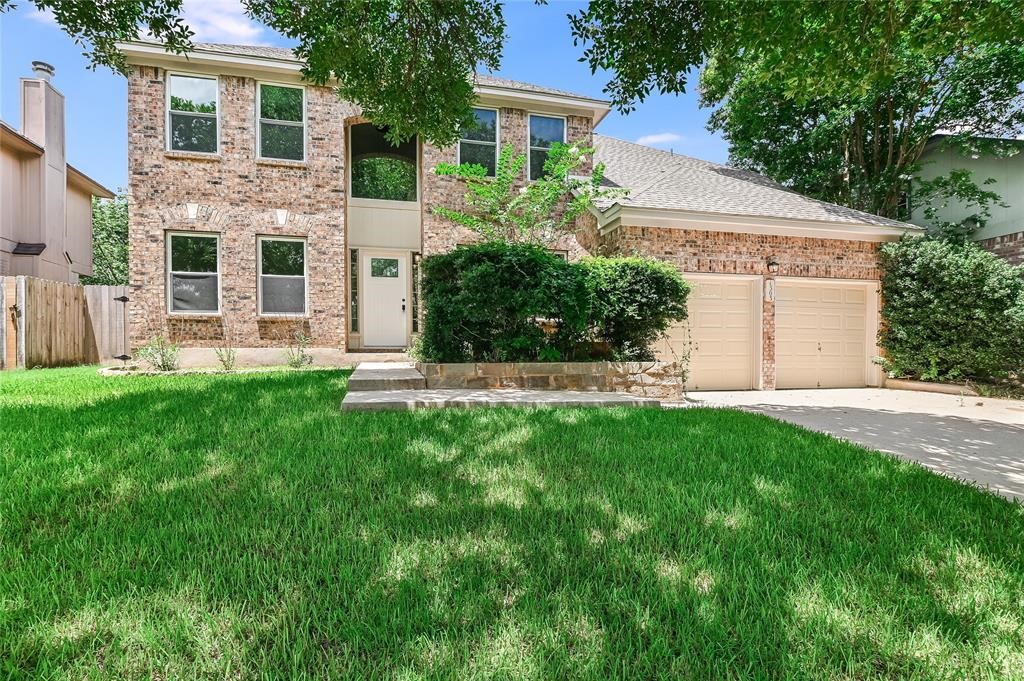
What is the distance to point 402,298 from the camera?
12227 mm

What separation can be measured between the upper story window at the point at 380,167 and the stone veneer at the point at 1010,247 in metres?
12.9

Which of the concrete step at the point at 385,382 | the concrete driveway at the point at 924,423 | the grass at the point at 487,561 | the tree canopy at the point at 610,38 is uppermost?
the tree canopy at the point at 610,38

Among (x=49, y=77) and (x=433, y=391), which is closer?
(x=433, y=391)

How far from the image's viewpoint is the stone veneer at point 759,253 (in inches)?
342

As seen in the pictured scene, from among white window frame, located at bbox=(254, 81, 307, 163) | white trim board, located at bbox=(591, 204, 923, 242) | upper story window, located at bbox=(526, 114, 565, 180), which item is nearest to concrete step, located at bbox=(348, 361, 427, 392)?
white trim board, located at bbox=(591, 204, 923, 242)

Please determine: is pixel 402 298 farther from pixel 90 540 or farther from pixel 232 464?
pixel 90 540

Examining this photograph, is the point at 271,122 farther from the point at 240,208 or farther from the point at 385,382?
the point at 385,382

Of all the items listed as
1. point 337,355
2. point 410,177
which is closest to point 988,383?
point 337,355

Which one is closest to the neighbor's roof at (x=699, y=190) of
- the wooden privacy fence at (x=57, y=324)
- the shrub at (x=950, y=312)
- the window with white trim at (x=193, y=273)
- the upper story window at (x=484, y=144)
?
the shrub at (x=950, y=312)

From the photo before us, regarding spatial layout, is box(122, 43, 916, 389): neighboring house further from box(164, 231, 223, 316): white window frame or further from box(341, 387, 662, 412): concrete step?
box(341, 387, 662, 412): concrete step

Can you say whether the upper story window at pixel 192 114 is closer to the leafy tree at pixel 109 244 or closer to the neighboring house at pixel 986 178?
the neighboring house at pixel 986 178

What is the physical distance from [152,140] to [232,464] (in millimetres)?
9787

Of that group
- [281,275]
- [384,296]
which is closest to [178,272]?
[281,275]

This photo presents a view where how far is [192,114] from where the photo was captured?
9.60 metres
